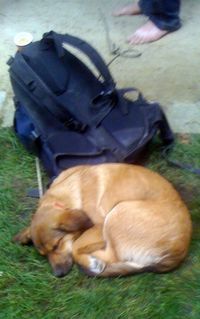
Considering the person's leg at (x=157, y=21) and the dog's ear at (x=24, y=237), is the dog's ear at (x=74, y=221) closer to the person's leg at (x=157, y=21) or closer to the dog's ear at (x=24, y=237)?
the dog's ear at (x=24, y=237)

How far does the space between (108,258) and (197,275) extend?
0.46m

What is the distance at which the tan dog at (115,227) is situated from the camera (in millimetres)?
2652

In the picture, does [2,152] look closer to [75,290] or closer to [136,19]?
[75,290]

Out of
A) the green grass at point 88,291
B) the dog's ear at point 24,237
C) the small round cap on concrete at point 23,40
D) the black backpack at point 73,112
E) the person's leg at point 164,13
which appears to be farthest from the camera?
the person's leg at point 164,13

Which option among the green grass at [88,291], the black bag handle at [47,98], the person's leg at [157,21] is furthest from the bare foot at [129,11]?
the green grass at [88,291]

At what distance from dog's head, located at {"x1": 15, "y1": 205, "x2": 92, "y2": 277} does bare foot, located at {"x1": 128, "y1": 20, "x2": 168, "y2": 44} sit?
2.39 metres

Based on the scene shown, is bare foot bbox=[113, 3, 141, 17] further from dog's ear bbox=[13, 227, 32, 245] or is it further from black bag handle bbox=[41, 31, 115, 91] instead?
dog's ear bbox=[13, 227, 32, 245]

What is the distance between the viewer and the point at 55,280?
9.18ft

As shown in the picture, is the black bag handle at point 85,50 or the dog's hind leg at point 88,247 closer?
the dog's hind leg at point 88,247

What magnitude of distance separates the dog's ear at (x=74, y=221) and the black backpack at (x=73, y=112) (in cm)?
53

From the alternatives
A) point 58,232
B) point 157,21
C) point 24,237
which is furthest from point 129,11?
point 58,232

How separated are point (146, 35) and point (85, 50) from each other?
163 centimetres

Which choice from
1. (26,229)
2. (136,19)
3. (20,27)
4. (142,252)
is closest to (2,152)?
(26,229)

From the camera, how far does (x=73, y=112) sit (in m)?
3.26
